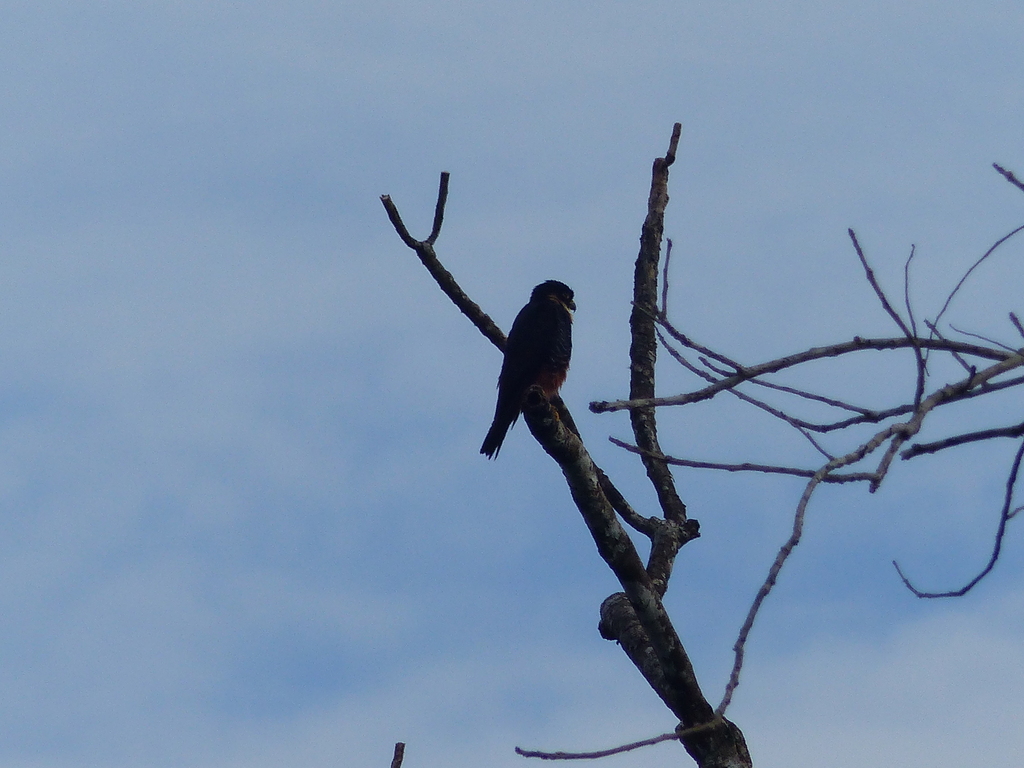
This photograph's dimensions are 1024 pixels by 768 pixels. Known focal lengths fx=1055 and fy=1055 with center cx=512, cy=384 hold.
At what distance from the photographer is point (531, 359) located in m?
8.47

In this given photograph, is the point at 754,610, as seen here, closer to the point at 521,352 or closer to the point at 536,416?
the point at 536,416

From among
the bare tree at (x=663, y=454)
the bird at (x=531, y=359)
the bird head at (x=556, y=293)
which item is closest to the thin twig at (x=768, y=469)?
the bare tree at (x=663, y=454)

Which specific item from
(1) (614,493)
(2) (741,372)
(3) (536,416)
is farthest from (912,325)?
(1) (614,493)

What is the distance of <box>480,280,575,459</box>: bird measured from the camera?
7.98 meters

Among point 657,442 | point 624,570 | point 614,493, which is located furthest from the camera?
point 657,442

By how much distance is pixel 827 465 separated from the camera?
2014 mm

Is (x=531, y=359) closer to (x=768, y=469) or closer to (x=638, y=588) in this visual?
(x=638, y=588)

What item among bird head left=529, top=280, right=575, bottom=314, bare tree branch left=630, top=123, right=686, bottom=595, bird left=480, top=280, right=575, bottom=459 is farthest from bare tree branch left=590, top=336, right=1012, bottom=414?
bird head left=529, top=280, right=575, bottom=314

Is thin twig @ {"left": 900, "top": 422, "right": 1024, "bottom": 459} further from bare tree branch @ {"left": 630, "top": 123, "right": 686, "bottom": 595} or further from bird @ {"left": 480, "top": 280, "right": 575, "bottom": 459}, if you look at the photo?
bird @ {"left": 480, "top": 280, "right": 575, "bottom": 459}

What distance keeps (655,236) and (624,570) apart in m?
2.39

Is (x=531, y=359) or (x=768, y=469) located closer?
(x=768, y=469)

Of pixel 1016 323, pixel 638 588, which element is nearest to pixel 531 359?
pixel 638 588

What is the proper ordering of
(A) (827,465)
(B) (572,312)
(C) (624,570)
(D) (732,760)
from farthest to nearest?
(B) (572,312) → (C) (624,570) → (D) (732,760) → (A) (827,465)

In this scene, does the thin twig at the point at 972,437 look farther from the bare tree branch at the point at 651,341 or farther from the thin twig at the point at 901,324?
the bare tree branch at the point at 651,341
